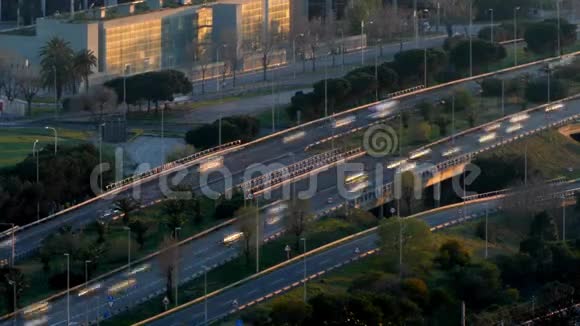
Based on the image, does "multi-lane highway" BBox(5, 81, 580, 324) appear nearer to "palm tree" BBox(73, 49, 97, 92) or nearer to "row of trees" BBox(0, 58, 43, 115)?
"palm tree" BBox(73, 49, 97, 92)

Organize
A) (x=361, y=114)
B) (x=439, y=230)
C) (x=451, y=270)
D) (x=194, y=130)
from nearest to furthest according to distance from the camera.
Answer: (x=451, y=270) < (x=439, y=230) < (x=194, y=130) < (x=361, y=114)

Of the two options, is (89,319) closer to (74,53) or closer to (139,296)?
(139,296)

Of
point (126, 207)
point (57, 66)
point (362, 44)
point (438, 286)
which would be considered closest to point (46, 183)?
point (126, 207)

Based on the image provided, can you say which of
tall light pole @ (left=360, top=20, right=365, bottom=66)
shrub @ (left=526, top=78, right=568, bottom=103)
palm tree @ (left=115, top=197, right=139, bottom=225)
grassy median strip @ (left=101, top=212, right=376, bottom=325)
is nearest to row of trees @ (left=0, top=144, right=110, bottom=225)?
palm tree @ (left=115, top=197, right=139, bottom=225)

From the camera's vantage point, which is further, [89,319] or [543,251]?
[543,251]

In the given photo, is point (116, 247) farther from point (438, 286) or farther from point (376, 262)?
point (438, 286)

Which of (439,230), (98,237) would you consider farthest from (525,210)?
(98,237)
